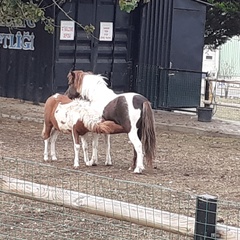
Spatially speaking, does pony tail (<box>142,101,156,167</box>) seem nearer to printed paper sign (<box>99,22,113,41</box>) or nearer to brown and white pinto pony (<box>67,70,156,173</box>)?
brown and white pinto pony (<box>67,70,156,173</box>)

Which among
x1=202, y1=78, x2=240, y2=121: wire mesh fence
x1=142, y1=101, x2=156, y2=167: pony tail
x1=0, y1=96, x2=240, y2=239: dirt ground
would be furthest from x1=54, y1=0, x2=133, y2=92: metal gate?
x1=142, y1=101, x2=156, y2=167: pony tail

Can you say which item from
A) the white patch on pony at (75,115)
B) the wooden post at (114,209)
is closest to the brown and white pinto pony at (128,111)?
the white patch on pony at (75,115)

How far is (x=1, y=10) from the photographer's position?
14.1 meters

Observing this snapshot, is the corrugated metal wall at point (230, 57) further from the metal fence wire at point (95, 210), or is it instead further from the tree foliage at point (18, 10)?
the metal fence wire at point (95, 210)

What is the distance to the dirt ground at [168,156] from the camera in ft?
33.6

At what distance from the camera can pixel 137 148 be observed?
10.7 metres

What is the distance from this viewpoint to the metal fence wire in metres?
4.70

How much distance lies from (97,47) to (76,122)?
7.19 meters

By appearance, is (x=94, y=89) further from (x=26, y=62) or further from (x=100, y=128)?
(x=26, y=62)

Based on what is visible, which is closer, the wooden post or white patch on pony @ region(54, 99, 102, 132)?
the wooden post

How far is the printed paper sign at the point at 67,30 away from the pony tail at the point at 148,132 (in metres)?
6.91

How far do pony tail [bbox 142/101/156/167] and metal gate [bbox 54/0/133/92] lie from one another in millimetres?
6883

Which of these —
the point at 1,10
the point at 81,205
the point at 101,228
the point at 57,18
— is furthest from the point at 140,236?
the point at 57,18

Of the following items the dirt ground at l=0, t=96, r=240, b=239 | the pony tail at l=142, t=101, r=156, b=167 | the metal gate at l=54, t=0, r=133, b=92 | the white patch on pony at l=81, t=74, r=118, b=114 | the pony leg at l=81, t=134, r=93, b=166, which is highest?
the metal gate at l=54, t=0, r=133, b=92
